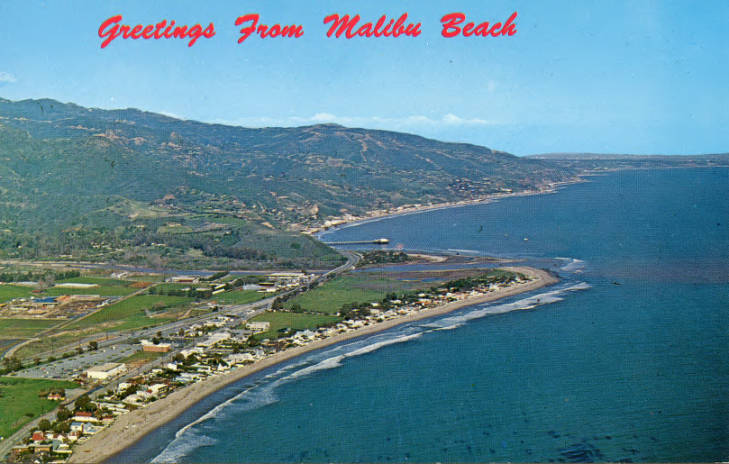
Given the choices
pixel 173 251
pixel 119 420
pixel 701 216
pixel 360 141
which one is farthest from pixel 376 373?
pixel 360 141

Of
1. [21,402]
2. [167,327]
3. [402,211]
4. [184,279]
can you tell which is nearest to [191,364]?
[21,402]

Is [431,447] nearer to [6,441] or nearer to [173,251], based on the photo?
[6,441]

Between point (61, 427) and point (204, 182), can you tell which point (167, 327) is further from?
point (204, 182)

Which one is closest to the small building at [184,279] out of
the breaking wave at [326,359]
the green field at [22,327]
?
the green field at [22,327]

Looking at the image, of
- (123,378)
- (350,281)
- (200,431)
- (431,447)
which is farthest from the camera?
(350,281)

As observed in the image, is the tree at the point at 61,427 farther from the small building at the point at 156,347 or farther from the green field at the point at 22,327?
the green field at the point at 22,327

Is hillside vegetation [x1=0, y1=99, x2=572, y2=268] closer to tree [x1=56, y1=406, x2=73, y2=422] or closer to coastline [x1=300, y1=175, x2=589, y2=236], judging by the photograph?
coastline [x1=300, y1=175, x2=589, y2=236]
